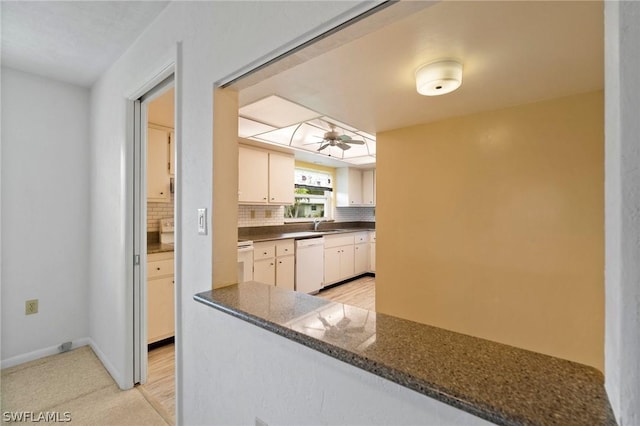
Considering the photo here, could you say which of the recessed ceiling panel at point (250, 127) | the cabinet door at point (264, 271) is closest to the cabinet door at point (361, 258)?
the cabinet door at point (264, 271)

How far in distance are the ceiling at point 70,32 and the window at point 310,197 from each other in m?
3.27

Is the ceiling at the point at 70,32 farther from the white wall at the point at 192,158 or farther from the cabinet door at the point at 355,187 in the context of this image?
the cabinet door at the point at 355,187

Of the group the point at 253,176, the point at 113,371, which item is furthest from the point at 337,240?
the point at 113,371

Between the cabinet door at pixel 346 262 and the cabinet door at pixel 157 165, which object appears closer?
the cabinet door at pixel 157 165

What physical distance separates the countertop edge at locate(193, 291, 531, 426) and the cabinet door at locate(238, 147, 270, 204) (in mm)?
3033

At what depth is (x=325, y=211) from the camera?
5793 mm

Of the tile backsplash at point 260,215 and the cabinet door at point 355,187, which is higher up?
the cabinet door at point 355,187

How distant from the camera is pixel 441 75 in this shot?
5.05 ft

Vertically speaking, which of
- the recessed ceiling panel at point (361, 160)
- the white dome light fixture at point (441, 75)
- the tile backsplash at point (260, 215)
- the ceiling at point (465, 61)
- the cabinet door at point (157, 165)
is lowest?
the tile backsplash at point (260, 215)

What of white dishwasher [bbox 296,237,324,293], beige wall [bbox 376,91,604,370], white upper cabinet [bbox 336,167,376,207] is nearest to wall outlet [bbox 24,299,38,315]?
white dishwasher [bbox 296,237,324,293]

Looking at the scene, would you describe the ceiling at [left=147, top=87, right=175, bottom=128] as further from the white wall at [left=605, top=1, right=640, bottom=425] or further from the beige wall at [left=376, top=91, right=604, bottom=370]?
the white wall at [left=605, top=1, right=640, bottom=425]

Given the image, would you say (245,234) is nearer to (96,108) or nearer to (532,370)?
(96,108)

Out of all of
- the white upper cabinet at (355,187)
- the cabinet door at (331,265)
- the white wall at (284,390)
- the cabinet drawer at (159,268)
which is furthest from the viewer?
the white upper cabinet at (355,187)

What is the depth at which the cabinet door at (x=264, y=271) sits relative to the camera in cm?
356
